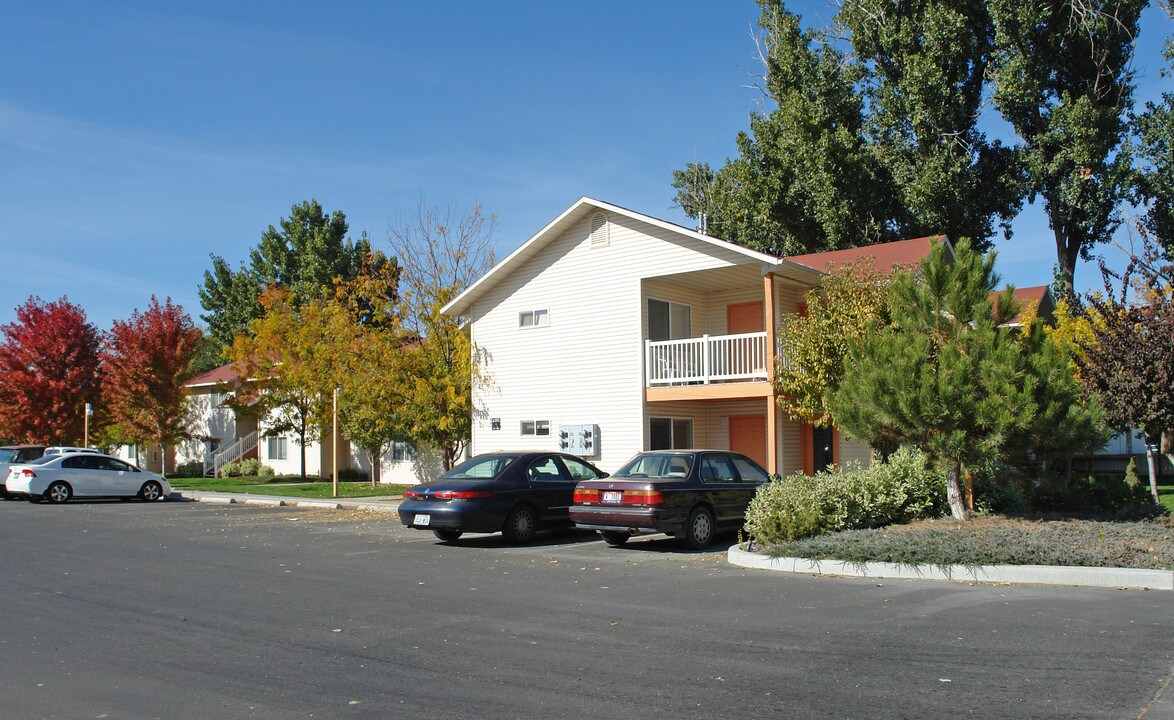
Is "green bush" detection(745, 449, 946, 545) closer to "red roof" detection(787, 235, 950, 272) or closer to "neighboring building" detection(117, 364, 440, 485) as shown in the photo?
"red roof" detection(787, 235, 950, 272)

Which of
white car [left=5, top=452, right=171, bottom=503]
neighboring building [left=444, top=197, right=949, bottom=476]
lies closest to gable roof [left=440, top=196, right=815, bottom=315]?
neighboring building [left=444, top=197, right=949, bottom=476]

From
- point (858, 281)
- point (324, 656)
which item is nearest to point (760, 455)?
point (858, 281)

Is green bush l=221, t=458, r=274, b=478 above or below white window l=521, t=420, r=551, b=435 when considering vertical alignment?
below

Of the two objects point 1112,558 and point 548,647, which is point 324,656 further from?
point 1112,558

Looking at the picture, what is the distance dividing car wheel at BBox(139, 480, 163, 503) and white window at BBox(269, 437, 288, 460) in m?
10.5

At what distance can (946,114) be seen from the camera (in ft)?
106

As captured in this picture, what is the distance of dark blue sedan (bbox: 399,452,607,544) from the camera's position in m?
15.0

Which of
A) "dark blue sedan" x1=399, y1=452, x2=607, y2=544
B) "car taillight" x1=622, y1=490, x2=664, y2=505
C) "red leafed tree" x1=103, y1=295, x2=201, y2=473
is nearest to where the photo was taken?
"car taillight" x1=622, y1=490, x2=664, y2=505

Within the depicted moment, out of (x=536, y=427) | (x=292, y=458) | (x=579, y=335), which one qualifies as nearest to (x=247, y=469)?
(x=292, y=458)

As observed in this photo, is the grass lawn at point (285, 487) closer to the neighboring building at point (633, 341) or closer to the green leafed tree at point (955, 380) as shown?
the neighboring building at point (633, 341)

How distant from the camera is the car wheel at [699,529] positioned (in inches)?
561

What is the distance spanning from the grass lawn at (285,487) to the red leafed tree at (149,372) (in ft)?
8.49

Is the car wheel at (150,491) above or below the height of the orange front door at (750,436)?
below

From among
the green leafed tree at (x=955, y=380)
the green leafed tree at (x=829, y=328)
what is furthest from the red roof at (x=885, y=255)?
the green leafed tree at (x=955, y=380)
